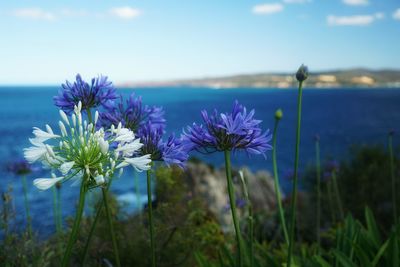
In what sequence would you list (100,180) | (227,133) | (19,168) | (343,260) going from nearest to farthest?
1. (100,180)
2. (227,133)
3. (343,260)
4. (19,168)

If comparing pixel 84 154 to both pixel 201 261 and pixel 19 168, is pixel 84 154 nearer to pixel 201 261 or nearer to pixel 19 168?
pixel 201 261

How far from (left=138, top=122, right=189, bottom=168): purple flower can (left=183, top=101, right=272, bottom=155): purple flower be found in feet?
0.17

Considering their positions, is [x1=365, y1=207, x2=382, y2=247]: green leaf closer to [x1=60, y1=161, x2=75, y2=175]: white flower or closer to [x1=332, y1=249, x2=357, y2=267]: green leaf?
[x1=332, y1=249, x2=357, y2=267]: green leaf

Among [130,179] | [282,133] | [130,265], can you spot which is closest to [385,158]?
[130,265]

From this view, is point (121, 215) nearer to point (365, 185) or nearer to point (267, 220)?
point (267, 220)

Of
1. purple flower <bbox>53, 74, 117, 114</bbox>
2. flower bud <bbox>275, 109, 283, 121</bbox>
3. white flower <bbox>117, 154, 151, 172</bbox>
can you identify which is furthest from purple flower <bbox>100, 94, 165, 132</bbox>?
white flower <bbox>117, 154, 151, 172</bbox>

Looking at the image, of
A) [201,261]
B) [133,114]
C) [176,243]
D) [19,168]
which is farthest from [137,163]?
[19,168]

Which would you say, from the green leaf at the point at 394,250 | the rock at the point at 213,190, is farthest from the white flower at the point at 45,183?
the rock at the point at 213,190

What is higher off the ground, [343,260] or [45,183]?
[45,183]

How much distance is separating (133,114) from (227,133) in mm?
680

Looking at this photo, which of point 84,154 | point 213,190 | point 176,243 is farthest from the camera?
point 213,190

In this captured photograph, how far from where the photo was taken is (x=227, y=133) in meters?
2.08

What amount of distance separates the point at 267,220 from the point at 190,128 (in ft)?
21.8

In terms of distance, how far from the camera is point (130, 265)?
3.81 m
